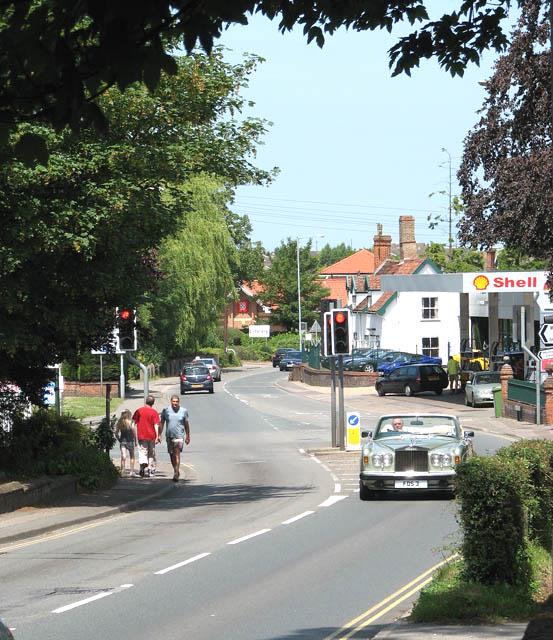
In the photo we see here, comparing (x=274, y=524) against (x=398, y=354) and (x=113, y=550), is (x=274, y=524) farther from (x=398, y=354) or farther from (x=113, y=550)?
(x=398, y=354)

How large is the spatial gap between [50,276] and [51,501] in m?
4.08

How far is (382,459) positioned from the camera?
68.0 feet

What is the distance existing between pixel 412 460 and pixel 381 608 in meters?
9.75

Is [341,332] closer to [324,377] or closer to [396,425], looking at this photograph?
[396,425]

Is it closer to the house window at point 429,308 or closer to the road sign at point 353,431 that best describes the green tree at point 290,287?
the house window at point 429,308

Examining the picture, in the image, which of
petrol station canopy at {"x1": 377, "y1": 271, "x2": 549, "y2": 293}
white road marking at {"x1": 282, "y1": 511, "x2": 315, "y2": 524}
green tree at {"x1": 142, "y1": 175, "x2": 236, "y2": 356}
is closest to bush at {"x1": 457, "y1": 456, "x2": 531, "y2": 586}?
white road marking at {"x1": 282, "y1": 511, "x2": 315, "y2": 524}

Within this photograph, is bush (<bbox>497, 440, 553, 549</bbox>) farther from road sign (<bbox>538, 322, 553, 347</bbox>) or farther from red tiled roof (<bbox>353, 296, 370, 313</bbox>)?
red tiled roof (<bbox>353, 296, 370, 313</bbox>)

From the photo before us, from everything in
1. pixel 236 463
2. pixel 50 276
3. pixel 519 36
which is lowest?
pixel 236 463

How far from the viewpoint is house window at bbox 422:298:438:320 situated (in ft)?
290

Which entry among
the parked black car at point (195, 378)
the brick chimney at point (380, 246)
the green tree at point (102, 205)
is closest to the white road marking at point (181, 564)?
the green tree at point (102, 205)

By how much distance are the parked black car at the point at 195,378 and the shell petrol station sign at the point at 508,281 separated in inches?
778

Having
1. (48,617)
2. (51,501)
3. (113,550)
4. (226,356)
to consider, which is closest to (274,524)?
(113,550)

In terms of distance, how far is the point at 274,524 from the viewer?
18578 millimetres

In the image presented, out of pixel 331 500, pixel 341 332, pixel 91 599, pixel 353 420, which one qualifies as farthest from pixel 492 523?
pixel 353 420
